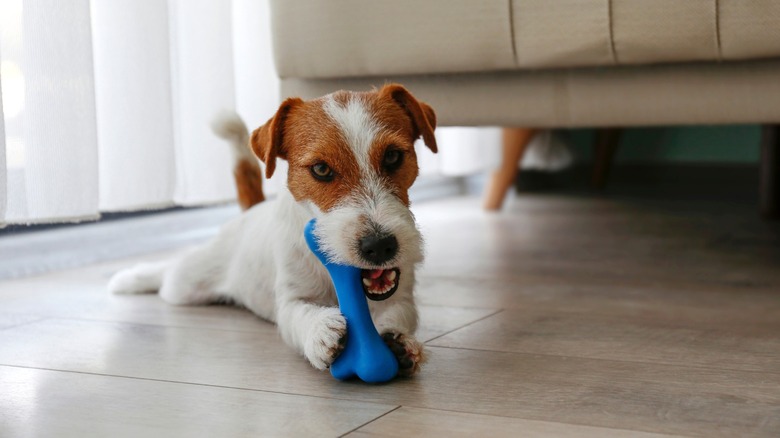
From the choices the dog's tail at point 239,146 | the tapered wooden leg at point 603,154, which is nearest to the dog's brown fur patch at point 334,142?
the dog's tail at point 239,146

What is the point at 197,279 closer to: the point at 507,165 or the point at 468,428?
the point at 468,428

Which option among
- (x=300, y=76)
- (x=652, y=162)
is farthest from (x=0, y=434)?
(x=652, y=162)

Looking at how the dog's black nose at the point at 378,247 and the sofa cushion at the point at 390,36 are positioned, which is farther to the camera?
the sofa cushion at the point at 390,36

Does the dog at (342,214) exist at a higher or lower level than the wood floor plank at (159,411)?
higher

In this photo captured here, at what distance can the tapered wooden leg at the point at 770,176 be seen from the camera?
8.66 ft

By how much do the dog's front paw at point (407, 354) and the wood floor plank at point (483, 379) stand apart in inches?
0.6

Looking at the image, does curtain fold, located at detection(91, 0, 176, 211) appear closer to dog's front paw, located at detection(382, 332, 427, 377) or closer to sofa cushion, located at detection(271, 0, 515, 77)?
sofa cushion, located at detection(271, 0, 515, 77)

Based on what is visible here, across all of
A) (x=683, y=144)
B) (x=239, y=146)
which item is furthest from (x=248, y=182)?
(x=683, y=144)

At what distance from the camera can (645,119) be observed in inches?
64.4

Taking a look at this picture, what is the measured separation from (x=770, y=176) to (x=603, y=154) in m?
1.15

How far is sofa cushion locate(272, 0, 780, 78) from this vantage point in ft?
4.84

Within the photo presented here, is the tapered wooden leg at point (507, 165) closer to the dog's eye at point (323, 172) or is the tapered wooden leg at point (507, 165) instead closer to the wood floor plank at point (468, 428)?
the dog's eye at point (323, 172)

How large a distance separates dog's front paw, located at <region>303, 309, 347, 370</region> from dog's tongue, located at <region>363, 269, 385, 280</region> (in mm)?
63

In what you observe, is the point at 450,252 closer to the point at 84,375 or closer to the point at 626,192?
the point at 84,375
